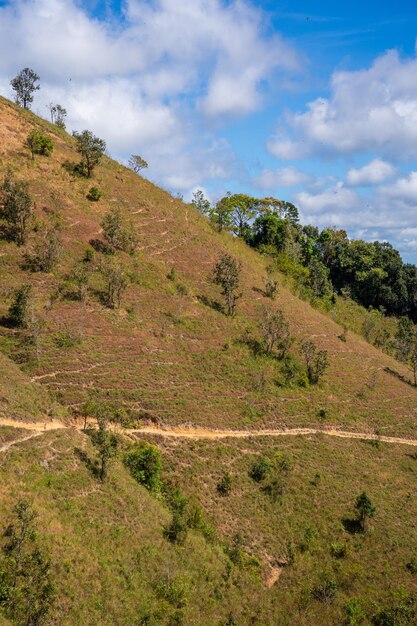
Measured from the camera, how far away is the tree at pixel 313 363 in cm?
4425

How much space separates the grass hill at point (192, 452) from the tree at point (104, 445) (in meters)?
0.63

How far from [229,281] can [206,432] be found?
20623mm

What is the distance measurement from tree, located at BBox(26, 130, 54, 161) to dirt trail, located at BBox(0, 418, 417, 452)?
4441cm

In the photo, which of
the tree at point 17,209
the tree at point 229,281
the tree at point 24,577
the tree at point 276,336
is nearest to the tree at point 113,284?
the tree at point 17,209

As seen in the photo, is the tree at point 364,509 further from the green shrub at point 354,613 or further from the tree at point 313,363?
the tree at point 313,363

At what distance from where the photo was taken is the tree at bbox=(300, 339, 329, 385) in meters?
44.2

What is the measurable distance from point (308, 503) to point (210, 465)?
7.49 metres

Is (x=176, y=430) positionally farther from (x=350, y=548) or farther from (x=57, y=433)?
(x=350, y=548)

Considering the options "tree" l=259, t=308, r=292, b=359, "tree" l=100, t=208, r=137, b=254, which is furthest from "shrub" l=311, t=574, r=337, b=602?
"tree" l=100, t=208, r=137, b=254

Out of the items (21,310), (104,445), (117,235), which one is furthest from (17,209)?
(104,445)

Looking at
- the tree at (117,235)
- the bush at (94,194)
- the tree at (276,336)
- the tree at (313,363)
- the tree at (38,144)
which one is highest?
the tree at (38,144)

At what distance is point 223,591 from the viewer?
23.4 m

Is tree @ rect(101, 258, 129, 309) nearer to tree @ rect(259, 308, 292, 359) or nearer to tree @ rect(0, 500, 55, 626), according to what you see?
tree @ rect(259, 308, 292, 359)

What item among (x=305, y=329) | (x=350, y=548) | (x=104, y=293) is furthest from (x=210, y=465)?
(x=305, y=329)
